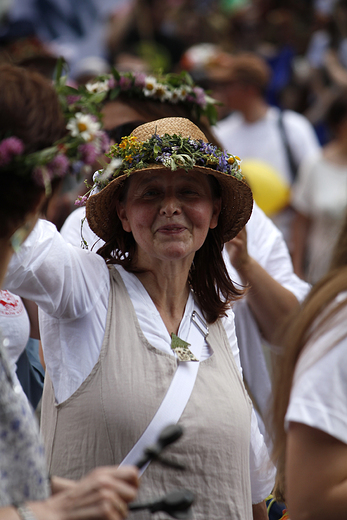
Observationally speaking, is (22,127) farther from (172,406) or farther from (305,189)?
(305,189)

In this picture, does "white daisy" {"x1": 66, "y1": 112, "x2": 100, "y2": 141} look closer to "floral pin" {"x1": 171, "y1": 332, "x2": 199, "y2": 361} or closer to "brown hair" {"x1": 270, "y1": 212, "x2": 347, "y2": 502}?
"brown hair" {"x1": 270, "y1": 212, "x2": 347, "y2": 502}

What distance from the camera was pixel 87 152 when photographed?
1.72 metres

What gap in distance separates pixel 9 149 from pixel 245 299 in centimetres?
223

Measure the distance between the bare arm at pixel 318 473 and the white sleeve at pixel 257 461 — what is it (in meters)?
0.97

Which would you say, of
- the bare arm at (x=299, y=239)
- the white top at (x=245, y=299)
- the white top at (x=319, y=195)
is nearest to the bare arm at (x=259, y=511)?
the white top at (x=245, y=299)

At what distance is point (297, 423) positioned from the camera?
1.67 meters

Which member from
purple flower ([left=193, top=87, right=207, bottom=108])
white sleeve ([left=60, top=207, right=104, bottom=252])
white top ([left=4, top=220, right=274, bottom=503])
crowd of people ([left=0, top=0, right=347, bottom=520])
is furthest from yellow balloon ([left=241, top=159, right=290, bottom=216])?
white top ([left=4, top=220, right=274, bottom=503])

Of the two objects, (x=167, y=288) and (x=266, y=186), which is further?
(x=266, y=186)

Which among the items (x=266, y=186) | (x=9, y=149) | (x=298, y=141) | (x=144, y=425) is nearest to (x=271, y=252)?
(x=144, y=425)

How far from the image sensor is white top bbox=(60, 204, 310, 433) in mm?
3564

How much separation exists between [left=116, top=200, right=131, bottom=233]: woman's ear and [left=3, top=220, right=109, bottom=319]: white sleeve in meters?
0.29

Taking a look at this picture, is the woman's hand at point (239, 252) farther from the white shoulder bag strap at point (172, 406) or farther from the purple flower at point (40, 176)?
the purple flower at point (40, 176)

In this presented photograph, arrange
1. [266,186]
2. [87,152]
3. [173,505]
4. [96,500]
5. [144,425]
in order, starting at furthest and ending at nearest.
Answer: [266,186]
[144,425]
[87,152]
[173,505]
[96,500]

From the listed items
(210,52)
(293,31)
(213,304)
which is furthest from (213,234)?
(293,31)
